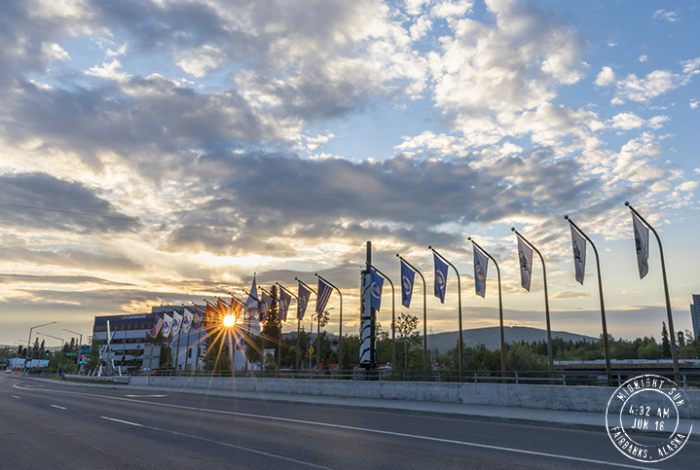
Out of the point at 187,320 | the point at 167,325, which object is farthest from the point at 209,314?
the point at 167,325

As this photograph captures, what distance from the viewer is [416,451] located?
10.4 metres

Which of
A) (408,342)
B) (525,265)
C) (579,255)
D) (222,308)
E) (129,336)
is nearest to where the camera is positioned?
(579,255)

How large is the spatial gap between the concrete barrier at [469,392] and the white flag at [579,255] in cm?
856

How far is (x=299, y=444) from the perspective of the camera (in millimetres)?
11266

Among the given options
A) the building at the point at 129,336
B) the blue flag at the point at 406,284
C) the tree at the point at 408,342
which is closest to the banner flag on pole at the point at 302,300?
the blue flag at the point at 406,284

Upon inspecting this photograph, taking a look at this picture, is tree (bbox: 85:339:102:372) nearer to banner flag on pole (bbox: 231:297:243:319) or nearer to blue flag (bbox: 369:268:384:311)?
banner flag on pole (bbox: 231:297:243:319)

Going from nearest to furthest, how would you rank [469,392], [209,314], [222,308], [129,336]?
[469,392] → [209,314] → [222,308] → [129,336]

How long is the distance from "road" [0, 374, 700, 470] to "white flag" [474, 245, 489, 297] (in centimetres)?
1351

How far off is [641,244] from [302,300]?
24229mm

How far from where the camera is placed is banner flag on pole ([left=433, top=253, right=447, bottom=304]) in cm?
3025

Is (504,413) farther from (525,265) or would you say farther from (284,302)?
(284,302)

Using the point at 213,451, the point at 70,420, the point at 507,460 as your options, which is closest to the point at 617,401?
the point at 507,460

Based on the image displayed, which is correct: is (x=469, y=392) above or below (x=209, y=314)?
below

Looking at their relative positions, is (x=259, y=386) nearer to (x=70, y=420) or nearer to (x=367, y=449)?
(x=70, y=420)
